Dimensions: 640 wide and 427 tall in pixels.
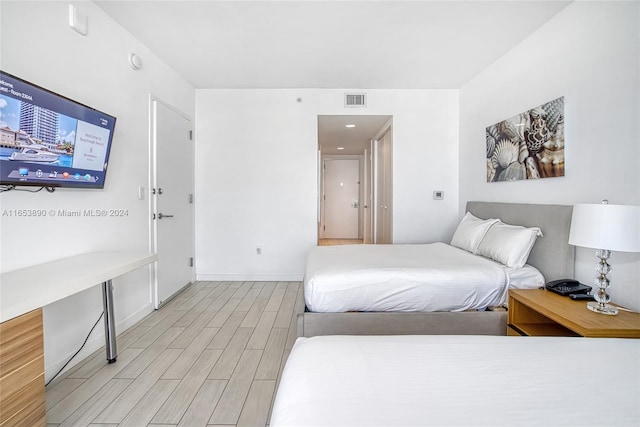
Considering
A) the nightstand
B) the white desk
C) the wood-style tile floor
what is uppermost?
the white desk

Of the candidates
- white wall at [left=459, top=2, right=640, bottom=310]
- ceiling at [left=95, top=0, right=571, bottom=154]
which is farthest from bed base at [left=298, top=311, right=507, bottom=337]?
ceiling at [left=95, top=0, right=571, bottom=154]

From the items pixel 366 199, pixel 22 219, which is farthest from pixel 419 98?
pixel 22 219

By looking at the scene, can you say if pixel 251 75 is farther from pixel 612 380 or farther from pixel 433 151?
pixel 612 380

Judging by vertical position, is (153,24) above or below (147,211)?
above

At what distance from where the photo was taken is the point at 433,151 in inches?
160

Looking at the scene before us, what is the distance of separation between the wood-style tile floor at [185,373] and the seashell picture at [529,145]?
2298 mm

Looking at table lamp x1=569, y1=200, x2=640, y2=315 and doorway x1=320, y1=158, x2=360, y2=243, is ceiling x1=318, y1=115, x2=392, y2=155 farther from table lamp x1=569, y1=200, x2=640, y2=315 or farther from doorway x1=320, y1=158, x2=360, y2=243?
table lamp x1=569, y1=200, x2=640, y2=315

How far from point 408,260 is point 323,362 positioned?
5.48ft

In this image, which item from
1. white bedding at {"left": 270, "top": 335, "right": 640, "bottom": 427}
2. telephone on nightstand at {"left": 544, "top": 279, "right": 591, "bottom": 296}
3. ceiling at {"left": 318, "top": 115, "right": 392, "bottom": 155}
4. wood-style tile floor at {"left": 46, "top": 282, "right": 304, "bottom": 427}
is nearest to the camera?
white bedding at {"left": 270, "top": 335, "right": 640, "bottom": 427}

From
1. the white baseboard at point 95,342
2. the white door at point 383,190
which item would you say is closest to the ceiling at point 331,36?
the white door at point 383,190

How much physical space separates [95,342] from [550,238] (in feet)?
11.8

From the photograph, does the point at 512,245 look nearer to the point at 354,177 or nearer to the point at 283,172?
the point at 283,172

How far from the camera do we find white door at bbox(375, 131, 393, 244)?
445cm

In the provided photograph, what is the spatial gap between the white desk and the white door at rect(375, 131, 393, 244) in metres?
3.33
